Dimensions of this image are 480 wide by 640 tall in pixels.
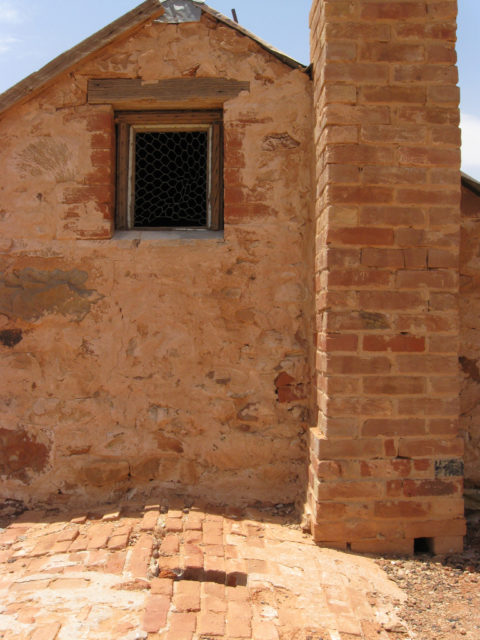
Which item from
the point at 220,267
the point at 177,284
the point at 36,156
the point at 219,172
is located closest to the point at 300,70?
the point at 219,172

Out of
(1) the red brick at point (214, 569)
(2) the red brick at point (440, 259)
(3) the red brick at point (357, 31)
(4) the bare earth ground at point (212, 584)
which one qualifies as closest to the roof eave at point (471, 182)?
(2) the red brick at point (440, 259)

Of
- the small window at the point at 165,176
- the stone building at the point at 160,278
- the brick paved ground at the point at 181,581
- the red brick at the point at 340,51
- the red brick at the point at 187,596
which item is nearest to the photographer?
the brick paved ground at the point at 181,581

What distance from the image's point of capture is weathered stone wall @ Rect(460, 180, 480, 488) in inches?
138

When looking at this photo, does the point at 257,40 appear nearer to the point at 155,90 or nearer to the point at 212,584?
the point at 155,90

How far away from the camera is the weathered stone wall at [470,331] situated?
3496 mm

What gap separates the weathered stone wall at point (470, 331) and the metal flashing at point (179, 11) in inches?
85.9

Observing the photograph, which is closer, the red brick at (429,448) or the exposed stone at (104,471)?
the red brick at (429,448)

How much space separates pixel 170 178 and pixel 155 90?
1.92 feet

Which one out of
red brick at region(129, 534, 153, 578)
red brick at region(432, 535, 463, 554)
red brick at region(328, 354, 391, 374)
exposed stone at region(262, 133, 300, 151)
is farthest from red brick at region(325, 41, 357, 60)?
red brick at region(129, 534, 153, 578)

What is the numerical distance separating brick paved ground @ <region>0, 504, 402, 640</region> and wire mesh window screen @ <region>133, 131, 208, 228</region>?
198 centimetres

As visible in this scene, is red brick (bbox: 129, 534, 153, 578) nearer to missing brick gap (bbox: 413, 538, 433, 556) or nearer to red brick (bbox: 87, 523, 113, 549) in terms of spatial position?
red brick (bbox: 87, 523, 113, 549)

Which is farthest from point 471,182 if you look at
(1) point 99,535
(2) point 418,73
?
(1) point 99,535

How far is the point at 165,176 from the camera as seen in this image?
3723mm

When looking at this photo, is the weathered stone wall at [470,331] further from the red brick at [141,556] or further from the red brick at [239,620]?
the red brick at [141,556]
